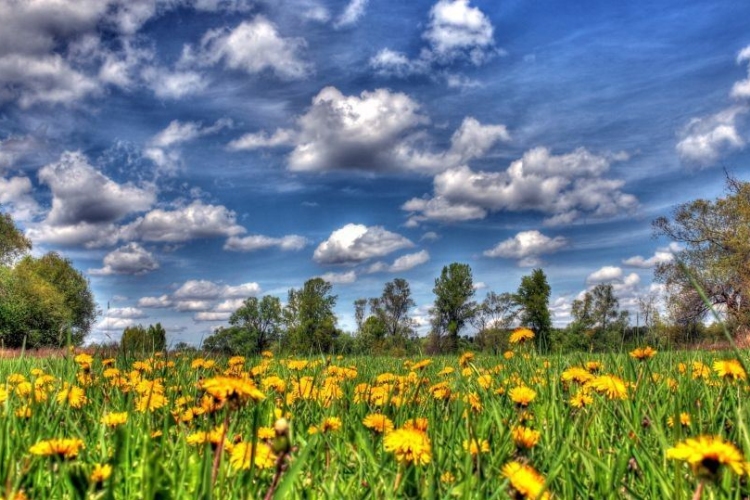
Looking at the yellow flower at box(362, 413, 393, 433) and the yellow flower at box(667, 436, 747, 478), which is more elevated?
the yellow flower at box(667, 436, 747, 478)

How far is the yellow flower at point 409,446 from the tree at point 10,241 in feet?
226

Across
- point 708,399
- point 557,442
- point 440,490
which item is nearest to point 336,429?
point 440,490

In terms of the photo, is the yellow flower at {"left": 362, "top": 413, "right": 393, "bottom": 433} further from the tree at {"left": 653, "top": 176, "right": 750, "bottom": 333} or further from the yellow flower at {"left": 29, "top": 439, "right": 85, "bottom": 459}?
the tree at {"left": 653, "top": 176, "right": 750, "bottom": 333}

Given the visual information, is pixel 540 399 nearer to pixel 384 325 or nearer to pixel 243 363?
pixel 243 363

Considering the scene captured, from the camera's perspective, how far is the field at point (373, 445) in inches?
67.6

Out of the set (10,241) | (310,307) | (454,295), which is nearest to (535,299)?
(454,295)

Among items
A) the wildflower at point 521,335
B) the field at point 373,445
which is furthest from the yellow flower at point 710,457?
the wildflower at point 521,335

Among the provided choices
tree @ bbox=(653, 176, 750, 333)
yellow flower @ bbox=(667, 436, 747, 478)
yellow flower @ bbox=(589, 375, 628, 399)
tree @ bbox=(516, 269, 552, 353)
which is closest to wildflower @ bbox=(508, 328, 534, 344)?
yellow flower @ bbox=(589, 375, 628, 399)

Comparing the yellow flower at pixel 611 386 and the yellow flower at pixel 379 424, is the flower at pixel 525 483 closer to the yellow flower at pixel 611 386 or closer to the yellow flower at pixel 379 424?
the yellow flower at pixel 379 424

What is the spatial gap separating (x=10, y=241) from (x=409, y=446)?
2759 inches

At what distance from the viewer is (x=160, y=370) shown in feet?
15.7

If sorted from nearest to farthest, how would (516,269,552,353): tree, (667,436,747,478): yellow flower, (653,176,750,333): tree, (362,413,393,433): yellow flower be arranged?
(667,436,747,478): yellow flower → (362,413,393,433): yellow flower → (653,176,750,333): tree → (516,269,552,353): tree

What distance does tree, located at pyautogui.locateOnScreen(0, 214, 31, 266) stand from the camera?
59500mm

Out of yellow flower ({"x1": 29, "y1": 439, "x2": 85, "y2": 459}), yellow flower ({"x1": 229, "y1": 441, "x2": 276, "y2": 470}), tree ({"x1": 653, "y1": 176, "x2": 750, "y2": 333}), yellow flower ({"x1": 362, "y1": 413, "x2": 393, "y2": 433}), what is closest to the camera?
yellow flower ({"x1": 29, "y1": 439, "x2": 85, "y2": 459})
